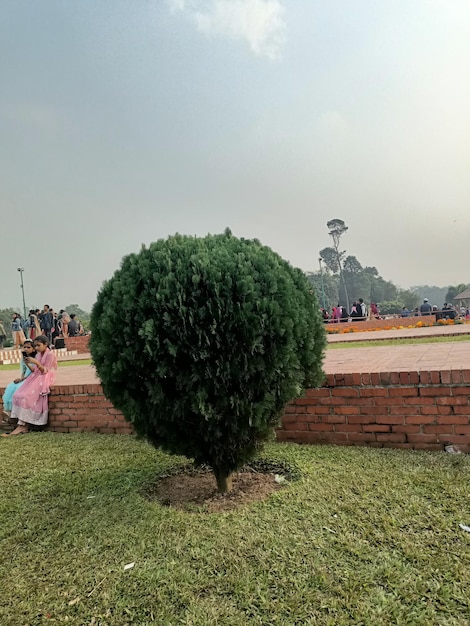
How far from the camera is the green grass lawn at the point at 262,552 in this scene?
66.6 inches

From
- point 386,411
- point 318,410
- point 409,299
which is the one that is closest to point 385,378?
point 386,411

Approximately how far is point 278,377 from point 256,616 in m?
1.16

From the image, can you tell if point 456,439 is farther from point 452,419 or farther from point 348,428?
point 348,428

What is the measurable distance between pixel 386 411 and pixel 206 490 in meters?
1.45

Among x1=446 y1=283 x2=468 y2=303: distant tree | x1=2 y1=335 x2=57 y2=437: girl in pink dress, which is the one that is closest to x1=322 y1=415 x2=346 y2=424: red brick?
x1=2 y1=335 x2=57 y2=437: girl in pink dress

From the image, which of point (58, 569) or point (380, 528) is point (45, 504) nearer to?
point (58, 569)

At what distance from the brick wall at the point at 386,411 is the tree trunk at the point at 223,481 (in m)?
1.05

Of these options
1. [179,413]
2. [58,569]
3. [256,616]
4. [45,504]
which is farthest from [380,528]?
[45,504]

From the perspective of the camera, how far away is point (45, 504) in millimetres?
2883

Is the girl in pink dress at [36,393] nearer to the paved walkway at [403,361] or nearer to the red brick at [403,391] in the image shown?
the paved walkway at [403,361]

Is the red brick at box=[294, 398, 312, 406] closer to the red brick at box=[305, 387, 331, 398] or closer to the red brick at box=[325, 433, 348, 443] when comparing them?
the red brick at box=[305, 387, 331, 398]

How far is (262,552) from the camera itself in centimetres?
204

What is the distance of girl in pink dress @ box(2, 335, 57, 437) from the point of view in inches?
198

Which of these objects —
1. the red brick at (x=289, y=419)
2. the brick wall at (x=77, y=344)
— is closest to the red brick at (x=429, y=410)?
the red brick at (x=289, y=419)
